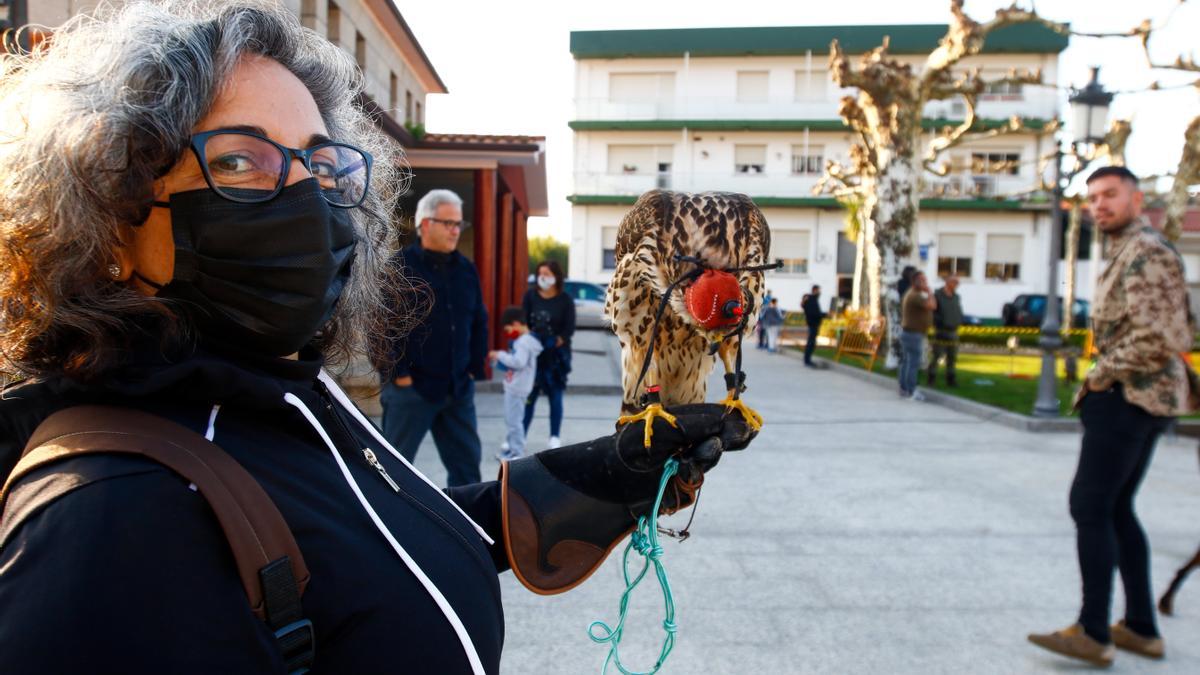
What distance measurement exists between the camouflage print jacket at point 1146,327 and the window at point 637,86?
1014cm

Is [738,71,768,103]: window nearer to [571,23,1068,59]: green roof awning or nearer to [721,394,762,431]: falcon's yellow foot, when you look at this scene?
[571,23,1068,59]: green roof awning

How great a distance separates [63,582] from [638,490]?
1076 millimetres

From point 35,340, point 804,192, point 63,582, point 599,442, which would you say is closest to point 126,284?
point 35,340

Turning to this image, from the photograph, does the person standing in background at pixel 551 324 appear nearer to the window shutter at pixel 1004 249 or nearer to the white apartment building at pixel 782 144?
the white apartment building at pixel 782 144

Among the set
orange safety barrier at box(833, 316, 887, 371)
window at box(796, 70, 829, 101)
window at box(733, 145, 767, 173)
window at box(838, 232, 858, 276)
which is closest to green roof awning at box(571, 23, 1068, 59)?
window at box(796, 70, 829, 101)

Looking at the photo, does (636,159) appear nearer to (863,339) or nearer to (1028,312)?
(863,339)

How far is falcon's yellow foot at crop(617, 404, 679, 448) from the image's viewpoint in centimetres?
162

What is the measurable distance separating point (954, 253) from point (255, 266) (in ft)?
104

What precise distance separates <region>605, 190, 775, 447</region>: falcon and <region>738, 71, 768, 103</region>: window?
11844 millimetres

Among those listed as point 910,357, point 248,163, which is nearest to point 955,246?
point 910,357

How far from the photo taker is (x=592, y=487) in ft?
5.37

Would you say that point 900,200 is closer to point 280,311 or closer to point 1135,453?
point 1135,453

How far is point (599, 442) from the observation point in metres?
1.68

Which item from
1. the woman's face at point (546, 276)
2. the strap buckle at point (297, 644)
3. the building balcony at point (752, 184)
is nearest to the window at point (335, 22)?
the building balcony at point (752, 184)
